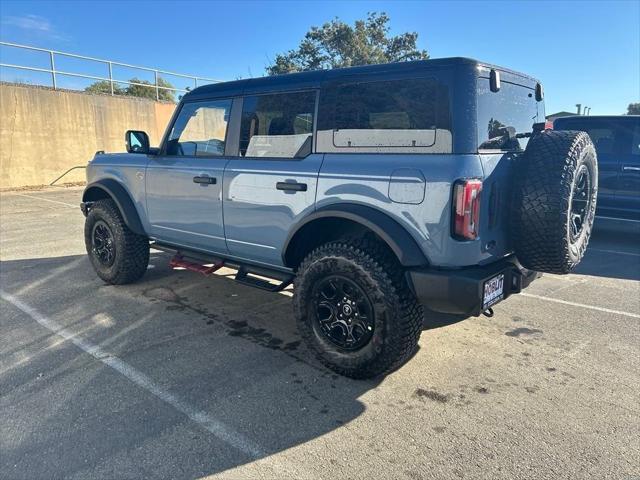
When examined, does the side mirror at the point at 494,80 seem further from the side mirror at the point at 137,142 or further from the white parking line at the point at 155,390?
the side mirror at the point at 137,142

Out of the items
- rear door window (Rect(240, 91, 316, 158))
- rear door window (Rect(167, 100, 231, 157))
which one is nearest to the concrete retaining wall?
rear door window (Rect(167, 100, 231, 157))

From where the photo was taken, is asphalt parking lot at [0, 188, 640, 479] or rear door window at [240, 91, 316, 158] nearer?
asphalt parking lot at [0, 188, 640, 479]

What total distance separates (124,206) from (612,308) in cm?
513

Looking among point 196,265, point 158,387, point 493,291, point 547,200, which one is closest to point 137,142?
point 196,265

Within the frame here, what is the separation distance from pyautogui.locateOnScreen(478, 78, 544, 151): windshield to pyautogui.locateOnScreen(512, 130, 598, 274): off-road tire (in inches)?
8.2

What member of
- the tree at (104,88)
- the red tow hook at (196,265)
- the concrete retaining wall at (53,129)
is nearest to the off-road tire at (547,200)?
the red tow hook at (196,265)

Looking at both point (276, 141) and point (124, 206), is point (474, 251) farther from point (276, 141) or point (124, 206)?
point (124, 206)

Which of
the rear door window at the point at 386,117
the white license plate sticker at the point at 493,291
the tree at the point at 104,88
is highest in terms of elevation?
the tree at the point at 104,88

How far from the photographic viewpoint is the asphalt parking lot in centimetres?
232

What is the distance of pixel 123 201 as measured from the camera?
16.0 ft

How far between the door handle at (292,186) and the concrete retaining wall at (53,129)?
49.4 ft

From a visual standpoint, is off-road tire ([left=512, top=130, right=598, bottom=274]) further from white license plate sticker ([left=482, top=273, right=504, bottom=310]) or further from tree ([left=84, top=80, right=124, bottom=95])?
tree ([left=84, top=80, right=124, bottom=95])

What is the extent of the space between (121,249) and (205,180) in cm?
154

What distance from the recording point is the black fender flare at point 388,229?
2824mm
